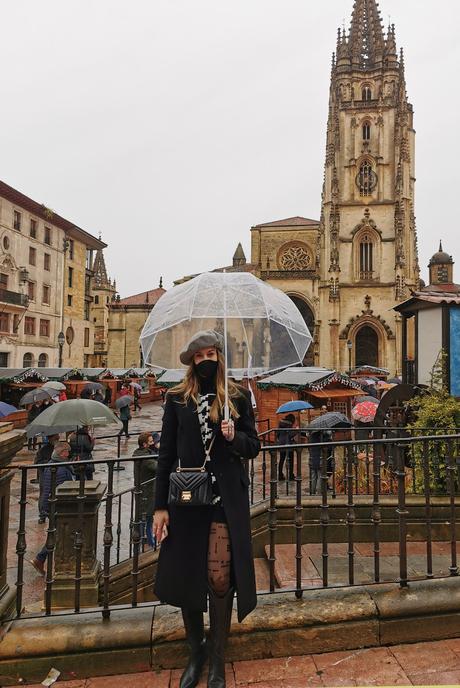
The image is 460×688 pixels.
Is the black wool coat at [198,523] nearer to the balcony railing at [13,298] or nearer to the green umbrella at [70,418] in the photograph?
the green umbrella at [70,418]

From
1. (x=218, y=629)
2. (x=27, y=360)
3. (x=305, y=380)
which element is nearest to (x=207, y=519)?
(x=218, y=629)

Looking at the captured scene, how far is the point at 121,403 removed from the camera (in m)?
15.4

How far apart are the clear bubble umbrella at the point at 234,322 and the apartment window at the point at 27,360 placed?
35033mm

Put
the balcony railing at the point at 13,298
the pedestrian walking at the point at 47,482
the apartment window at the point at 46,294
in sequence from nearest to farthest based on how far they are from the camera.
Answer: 1. the pedestrian walking at the point at 47,482
2. the balcony railing at the point at 13,298
3. the apartment window at the point at 46,294

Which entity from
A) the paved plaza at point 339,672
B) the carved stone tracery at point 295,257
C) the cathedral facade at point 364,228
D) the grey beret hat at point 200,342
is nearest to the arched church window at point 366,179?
the cathedral facade at point 364,228

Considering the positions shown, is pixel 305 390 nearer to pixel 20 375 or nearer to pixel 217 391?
pixel 217 391

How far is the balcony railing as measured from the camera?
107 ft

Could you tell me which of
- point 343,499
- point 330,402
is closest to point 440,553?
point 343,499

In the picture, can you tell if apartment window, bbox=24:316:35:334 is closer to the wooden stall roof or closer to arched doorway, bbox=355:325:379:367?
the wooden stall roof

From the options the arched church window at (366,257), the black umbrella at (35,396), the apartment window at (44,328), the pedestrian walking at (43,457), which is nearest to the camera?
the pedestrian walking at (43,457)

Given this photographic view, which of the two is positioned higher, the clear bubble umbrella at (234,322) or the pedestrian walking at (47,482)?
the clear bubble umbrella at (234,322)

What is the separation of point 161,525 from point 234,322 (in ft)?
6.70

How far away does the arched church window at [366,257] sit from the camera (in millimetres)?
44344

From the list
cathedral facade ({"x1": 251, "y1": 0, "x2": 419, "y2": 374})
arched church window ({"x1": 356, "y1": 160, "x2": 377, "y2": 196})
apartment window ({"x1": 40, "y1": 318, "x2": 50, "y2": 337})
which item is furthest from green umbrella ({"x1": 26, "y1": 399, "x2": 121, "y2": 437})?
arched church window ({"x1": 356, "y1": 160, "x2": 377, "y2": 196})
